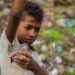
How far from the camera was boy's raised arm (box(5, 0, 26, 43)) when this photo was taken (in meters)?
2.70

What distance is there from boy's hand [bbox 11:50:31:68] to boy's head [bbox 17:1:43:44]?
0.62 ft

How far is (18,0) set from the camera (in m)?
2.70

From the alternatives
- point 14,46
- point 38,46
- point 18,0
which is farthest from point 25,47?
point 38,46

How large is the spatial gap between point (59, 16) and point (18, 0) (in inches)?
161

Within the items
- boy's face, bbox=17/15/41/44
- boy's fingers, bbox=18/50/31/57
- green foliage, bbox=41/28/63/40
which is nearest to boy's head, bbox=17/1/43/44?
boy's face, bbox=17/15/41/44

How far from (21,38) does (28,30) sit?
0.29 ft

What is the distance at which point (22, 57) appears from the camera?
2777 millimetres

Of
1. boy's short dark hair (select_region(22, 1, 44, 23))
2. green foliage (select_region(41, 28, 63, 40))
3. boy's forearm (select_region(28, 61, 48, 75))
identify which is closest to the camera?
boy's forearm (select_region(28, 61, 48, 75))

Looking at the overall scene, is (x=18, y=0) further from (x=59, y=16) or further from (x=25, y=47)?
(x=59, y=16)

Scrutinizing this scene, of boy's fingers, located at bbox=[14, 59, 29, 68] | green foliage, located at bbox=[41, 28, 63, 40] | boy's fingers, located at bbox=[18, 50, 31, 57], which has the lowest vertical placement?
green foliage, located at bbox=[41, 28, 63, 40]

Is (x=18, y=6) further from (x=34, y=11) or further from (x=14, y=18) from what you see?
(x=34, y=11)

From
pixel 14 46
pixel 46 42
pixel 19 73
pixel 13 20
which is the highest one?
pixel 13 20

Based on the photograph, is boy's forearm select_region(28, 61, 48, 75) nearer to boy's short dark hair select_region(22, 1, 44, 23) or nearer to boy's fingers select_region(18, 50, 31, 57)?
boy's fingers select_region(18, 50, 31, 57)

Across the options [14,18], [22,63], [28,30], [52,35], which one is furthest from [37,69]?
[52,35]
